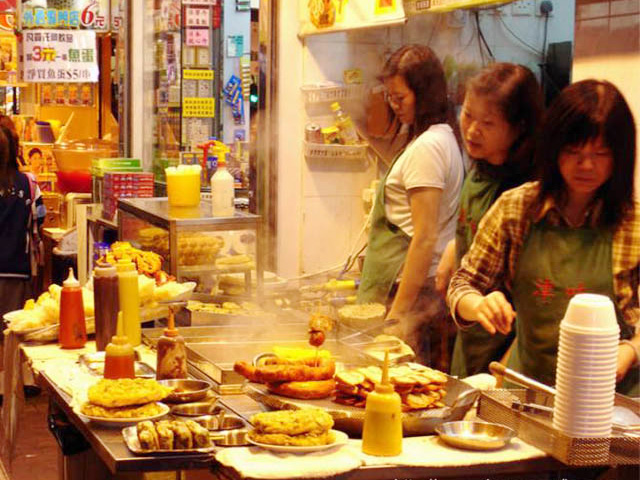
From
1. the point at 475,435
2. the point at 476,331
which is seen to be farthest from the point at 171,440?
the point at 476,331

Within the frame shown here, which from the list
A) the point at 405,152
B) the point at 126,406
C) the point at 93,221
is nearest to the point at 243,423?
the point at 126,406

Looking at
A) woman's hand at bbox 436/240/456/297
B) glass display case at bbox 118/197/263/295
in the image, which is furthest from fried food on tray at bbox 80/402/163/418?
glass display case at bbox 118/197/263/295

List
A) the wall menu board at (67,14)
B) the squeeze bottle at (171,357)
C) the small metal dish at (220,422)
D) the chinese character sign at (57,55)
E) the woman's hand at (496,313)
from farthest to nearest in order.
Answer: the wall menu board at (67,14) < the chinese character sign at (57,55) < the squeeze bottle at (171,357) < the woman's hand at (496,313) < the small metal dish at (220,422)

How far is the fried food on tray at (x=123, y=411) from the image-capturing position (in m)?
2.75

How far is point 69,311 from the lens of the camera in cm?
390

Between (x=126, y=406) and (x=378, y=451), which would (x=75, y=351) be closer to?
(x=126, y=406)

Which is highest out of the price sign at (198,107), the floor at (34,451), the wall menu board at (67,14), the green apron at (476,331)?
the wall menu board at (67,14)

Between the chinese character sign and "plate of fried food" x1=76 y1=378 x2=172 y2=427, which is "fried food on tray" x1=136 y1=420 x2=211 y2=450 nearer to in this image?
"plate of fried food" x1=76 y1=378 x2=172 y2=427

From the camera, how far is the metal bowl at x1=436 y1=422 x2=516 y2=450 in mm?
2547

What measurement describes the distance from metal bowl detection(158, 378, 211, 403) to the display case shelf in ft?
12.3

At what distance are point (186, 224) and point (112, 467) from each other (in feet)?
9.31

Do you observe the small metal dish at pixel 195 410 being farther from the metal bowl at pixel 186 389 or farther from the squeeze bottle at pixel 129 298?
the squeeze bottle at pixel 129 298

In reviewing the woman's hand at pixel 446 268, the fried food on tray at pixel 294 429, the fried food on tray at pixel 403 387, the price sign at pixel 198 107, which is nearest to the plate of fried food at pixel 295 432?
the fried food on tray at pixel 294 429

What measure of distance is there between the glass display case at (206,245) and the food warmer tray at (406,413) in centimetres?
233
